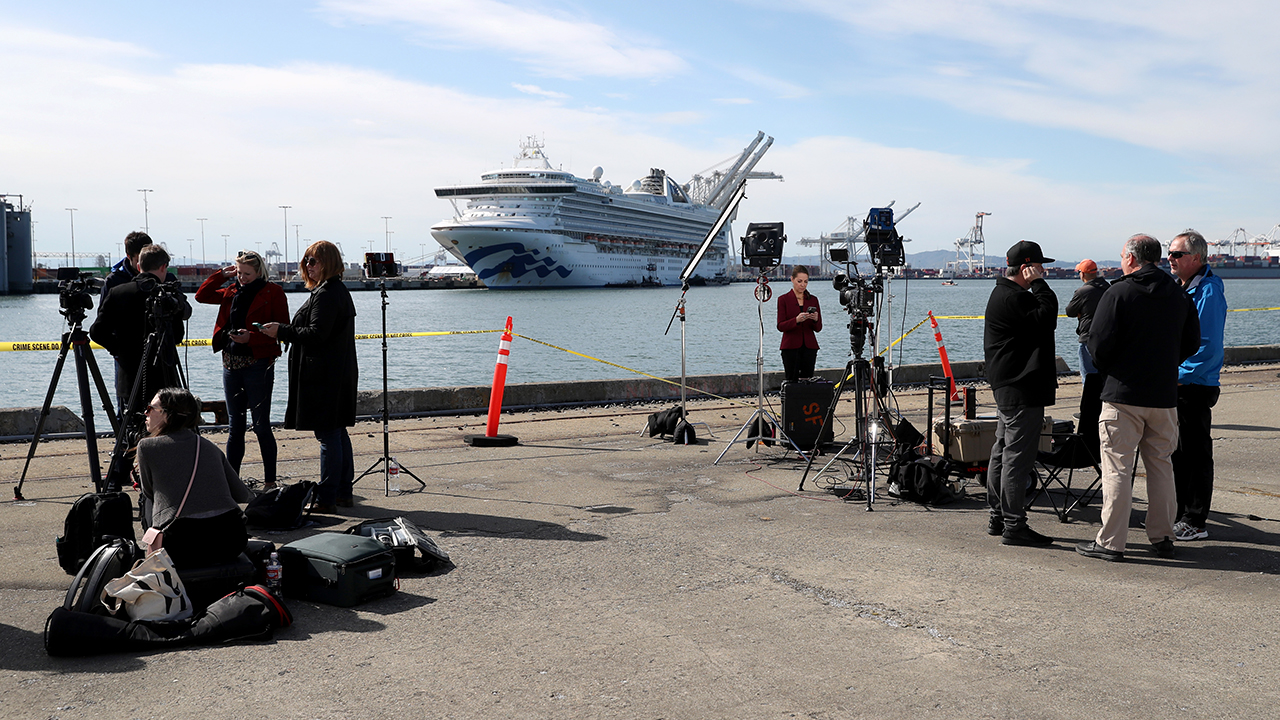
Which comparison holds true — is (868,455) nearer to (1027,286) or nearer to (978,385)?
(1027,286)

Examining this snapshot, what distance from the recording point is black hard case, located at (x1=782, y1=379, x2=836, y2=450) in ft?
27.5

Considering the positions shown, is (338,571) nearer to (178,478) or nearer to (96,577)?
(178,478)

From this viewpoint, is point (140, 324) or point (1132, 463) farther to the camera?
point (140, 324)

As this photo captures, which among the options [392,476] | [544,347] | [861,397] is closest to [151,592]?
[392,476]

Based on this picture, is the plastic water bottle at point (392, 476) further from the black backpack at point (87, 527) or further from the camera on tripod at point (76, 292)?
the camera on tripod at point (76, 292)

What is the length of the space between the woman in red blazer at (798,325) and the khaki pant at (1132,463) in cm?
392

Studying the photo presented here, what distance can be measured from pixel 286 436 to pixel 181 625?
5.68 meters

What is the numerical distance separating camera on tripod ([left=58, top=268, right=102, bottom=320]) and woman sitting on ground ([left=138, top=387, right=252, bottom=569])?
99.7 inches

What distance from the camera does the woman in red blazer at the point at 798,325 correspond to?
8.89 m

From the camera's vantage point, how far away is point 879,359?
742cm

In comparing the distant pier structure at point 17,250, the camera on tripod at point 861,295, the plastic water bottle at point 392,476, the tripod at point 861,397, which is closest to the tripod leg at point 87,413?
the plastic water bottle at point 392,476

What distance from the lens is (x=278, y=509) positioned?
5.66m

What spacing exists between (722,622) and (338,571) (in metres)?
1.76

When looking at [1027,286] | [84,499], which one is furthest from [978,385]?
[84,499]
